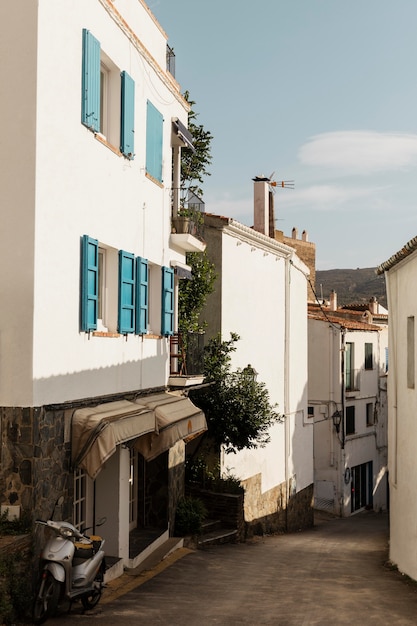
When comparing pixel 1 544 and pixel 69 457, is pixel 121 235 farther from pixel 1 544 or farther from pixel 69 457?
pixel 1 544

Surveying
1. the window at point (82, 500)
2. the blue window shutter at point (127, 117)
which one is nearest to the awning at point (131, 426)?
the window at point (82, 500)

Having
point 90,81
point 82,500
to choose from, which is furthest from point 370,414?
point 90,81

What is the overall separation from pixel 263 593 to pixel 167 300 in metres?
6.89

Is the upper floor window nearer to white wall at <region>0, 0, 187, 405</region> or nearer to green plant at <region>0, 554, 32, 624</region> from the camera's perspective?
white wall at <region>0, 0, 187, 405</region>

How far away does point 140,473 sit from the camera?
18344 mm

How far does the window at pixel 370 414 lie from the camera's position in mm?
44869

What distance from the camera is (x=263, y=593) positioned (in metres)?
14.2

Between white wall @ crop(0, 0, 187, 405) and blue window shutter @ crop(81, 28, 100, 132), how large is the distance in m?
0.15

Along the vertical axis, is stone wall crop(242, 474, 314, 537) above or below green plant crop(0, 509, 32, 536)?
below

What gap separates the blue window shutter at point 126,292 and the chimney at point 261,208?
1713cm

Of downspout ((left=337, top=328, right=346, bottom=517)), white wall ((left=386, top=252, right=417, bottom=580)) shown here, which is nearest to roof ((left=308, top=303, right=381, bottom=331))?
downspout ((left=337, top=328, right=346, bottom=517))

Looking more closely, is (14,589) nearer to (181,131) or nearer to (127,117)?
(127,117)

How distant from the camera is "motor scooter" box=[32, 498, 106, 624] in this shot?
412 inches

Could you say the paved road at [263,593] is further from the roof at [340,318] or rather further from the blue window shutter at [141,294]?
the roof at [340,318]
